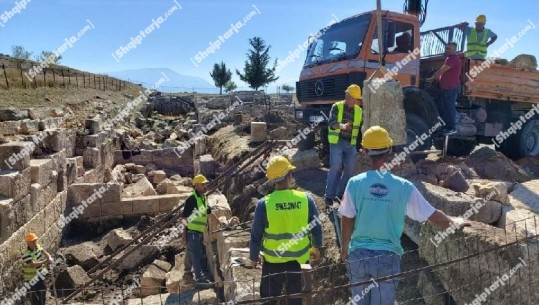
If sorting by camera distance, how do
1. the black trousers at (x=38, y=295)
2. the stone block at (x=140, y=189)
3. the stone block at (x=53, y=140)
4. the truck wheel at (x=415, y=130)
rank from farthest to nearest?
the stone block at (x=140, y=189), the stone block at (x=53, y=140), the truck wheel at (x=415, y=130), the black trousers at (x=38, y=295)

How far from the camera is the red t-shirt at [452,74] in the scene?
301 inches

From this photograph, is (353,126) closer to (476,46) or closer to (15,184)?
(476,46)

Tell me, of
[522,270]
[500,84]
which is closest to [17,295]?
[522,270]

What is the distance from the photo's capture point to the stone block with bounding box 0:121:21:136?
28.8 feet

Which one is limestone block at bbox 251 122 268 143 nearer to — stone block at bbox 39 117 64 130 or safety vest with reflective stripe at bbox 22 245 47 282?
stone block at bbox 39 117 64 130

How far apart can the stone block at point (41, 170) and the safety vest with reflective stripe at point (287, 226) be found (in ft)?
18.5

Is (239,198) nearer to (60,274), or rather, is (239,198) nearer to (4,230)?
(60,274)

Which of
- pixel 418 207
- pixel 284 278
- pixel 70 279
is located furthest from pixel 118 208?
pixel 418 207

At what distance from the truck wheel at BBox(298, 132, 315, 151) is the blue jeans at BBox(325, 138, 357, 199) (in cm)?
354

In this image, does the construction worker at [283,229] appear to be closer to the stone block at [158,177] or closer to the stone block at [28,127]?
the stone block at [28,127]

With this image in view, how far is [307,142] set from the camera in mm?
9648

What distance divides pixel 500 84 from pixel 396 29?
2.67 m

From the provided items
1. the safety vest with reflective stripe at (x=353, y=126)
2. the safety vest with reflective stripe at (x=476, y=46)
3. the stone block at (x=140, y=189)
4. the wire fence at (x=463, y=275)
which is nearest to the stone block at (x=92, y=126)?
the stone block at (x=140, y=189)

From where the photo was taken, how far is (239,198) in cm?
920
